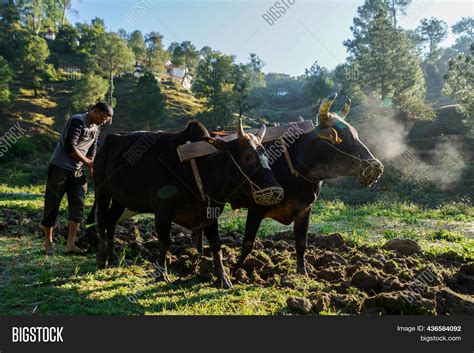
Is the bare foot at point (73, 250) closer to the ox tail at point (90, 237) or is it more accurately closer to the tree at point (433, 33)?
the ox tail at point (90, 237)

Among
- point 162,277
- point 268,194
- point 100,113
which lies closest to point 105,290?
point 162,277

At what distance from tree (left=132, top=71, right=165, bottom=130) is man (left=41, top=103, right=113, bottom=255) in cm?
3651

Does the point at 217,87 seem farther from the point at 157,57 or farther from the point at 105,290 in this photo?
the point at 105,290

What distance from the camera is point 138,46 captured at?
74.0 m

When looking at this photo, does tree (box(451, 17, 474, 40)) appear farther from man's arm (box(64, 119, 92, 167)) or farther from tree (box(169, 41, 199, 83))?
man's arm (box(64, 119, 92, 167))

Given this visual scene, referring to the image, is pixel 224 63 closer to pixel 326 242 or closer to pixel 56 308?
pixel 326 242

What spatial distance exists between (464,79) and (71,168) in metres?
31.1

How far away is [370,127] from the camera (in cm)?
3391

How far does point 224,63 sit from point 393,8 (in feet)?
68.7

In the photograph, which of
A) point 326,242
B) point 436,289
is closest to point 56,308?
point 436,289

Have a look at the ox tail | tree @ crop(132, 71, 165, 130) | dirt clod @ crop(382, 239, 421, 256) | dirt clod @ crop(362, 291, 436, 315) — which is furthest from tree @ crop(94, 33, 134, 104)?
dirt clod @ crop(362, 291, 436, 315)

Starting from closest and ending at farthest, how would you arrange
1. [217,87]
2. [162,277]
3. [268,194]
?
[268,194] < [162,277] < [217,87]

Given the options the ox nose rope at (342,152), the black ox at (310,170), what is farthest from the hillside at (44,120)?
the ox nose rope at (342,152)

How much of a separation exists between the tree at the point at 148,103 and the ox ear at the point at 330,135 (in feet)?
125
